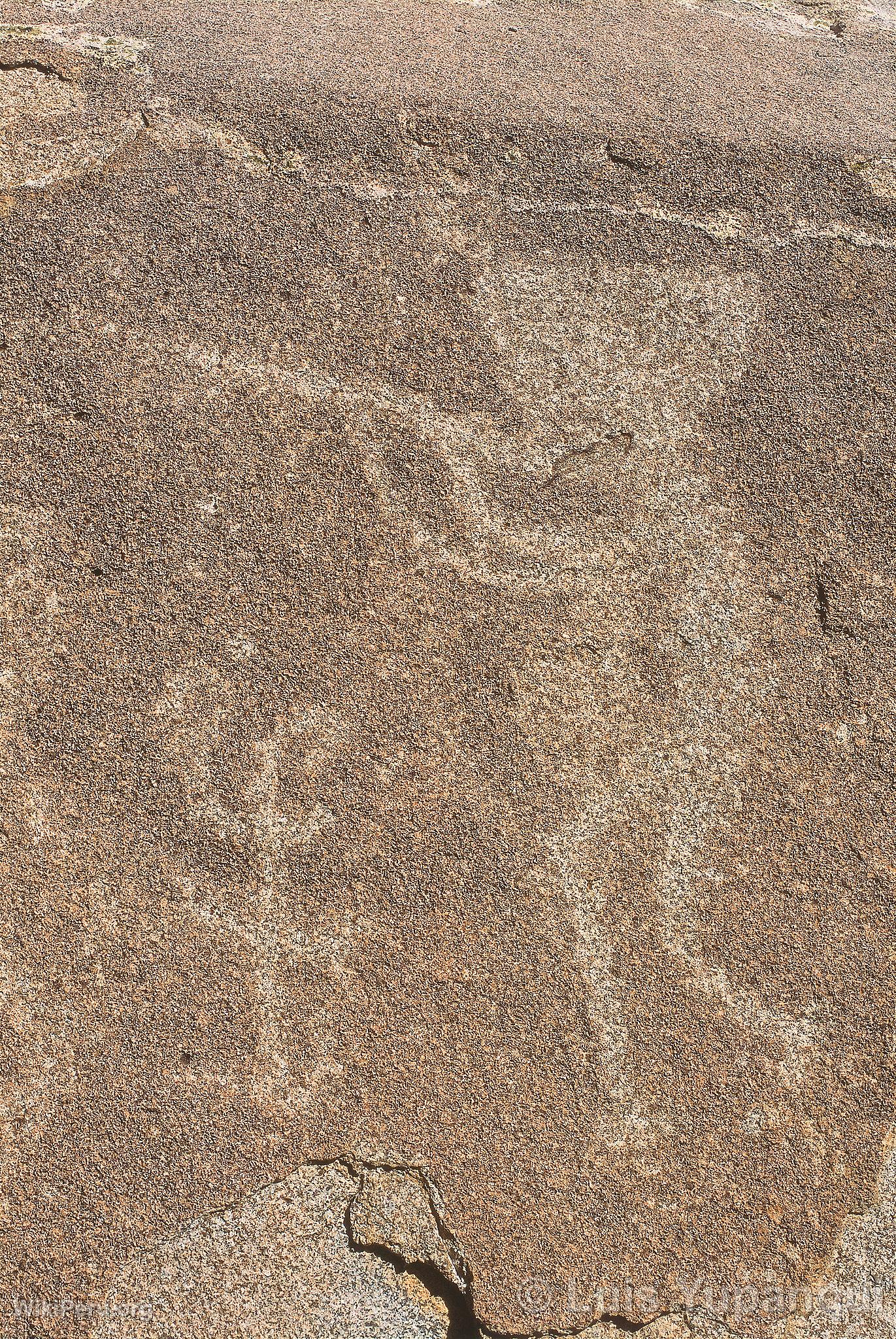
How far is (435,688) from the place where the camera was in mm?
1819

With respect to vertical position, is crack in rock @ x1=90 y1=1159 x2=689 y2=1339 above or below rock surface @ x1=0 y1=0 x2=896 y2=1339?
below

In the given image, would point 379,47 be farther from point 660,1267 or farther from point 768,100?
point 660,1267

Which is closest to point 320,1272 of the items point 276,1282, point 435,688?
point 276,1282

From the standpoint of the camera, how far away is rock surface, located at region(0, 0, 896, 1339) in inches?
62.8

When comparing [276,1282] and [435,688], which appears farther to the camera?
[435,688]

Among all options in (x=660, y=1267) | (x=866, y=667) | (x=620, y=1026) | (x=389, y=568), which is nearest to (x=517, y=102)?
(x=389, y=568)

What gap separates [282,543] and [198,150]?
925mm

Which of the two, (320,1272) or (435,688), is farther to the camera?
(435,688)

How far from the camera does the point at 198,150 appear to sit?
211cm

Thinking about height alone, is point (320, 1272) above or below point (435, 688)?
below

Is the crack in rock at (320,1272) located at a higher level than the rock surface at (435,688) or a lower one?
lower

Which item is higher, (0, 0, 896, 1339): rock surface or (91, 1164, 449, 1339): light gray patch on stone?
(0, 0, 896, 1339): rock surface

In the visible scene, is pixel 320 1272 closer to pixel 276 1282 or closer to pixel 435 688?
pixel 276 1282

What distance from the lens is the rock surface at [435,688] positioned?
1596mm
